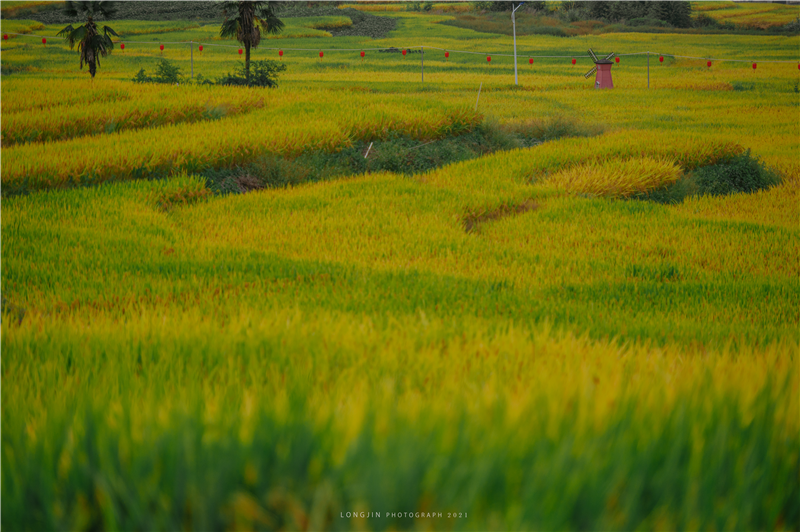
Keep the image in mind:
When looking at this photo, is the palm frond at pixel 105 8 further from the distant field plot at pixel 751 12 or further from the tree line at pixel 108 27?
the distant field plot at pixel 751 12

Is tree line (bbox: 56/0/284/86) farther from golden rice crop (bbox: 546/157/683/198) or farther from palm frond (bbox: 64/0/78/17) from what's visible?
golden rice crop (bbox: 546/157/683/198)

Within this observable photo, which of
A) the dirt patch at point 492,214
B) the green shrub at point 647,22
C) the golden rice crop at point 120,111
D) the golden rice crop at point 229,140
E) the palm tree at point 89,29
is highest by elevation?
the green shrub at point 647,22

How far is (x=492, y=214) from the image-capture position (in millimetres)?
6602

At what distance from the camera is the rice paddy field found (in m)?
0.95

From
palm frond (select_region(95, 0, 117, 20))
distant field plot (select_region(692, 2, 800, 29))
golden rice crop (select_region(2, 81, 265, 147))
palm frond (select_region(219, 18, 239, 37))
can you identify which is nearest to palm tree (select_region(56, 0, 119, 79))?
palm frond (select_region(95, 0, 117, 20))

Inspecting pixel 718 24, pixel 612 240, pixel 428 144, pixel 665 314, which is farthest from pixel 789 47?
pixel 665 314

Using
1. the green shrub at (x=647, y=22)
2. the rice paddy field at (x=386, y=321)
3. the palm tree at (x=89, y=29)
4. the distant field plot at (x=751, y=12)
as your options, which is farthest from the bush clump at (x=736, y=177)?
the green shrub at (x=647, y=22)

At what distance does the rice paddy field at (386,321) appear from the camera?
3.11 ft

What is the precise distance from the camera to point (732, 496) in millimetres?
993

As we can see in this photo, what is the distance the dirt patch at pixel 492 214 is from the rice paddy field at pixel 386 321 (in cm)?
4

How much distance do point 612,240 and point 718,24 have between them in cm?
3361

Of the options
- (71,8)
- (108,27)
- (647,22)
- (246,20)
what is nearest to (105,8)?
(108,27)

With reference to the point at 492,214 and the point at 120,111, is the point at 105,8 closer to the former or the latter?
the point at 120,111

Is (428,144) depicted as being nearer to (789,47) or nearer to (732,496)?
(732,496)
